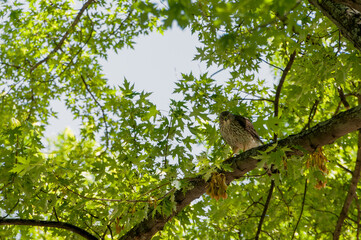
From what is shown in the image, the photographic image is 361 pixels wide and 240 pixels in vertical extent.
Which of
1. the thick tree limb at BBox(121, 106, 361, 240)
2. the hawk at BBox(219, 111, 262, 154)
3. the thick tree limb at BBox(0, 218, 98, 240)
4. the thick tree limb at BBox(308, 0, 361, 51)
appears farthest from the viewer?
the hawk at BBox(219, 111, 262, 154)

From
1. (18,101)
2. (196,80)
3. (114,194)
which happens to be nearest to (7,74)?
(18,101)

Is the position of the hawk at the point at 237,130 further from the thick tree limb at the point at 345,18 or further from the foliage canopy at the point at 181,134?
the thick tree limb at the point at 345,18

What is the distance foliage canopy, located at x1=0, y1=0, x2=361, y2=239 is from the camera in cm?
282

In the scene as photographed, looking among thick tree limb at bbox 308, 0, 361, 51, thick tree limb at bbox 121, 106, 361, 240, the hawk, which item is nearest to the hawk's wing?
the hawk

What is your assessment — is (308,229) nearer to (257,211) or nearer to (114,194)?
(257,211)

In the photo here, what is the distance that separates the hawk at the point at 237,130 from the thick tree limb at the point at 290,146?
1.40m

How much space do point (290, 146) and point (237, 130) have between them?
1792 millimetres

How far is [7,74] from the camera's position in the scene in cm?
704

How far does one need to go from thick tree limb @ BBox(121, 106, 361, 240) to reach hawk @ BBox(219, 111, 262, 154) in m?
1.40

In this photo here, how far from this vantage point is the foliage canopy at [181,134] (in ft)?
9.24

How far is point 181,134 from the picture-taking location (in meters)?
3.20

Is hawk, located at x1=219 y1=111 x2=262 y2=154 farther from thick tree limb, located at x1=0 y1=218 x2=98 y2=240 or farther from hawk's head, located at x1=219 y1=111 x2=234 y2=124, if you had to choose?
thick tree limb, located at x1=0 y1=218 x2=98 y2=240

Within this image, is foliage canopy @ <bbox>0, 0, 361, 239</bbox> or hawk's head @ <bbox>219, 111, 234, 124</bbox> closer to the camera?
foliage canopy @ <bbox>0, 0, 361, 239</bbox>

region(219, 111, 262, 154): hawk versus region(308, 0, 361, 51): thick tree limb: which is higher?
region(219, 111, 262, 154): hawk
